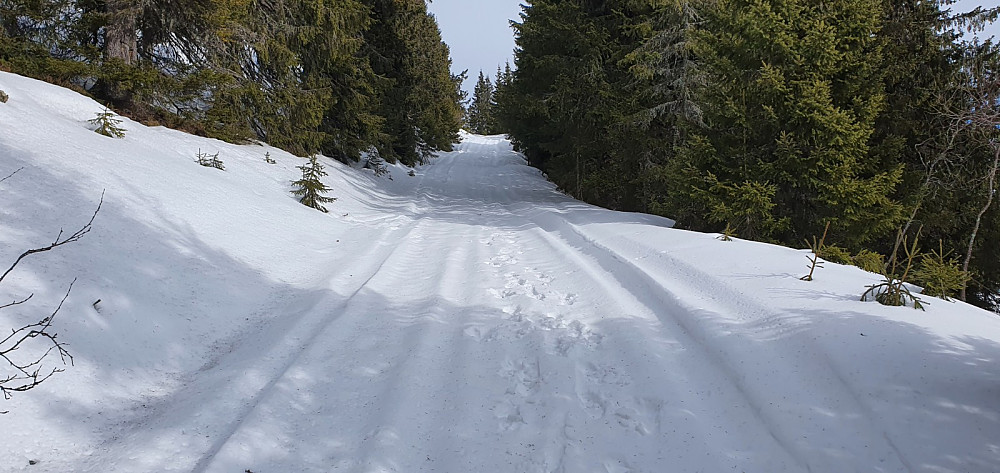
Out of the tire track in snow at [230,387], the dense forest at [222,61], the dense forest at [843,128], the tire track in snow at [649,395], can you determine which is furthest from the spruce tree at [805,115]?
the dense forest at [222,61]

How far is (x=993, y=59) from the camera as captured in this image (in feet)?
28.0

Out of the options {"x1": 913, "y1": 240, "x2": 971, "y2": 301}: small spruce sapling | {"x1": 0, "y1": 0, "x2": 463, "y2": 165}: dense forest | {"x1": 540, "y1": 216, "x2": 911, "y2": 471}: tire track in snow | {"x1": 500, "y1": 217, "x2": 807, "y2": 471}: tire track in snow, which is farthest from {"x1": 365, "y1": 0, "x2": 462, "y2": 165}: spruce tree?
{"x1": 913, "y1": 240, "x2": 971, "y2": 301}: small spruce sapling

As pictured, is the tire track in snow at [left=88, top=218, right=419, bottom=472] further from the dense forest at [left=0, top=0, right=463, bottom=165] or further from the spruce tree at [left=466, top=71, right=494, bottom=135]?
the spruce tree at [left=466, top=71, right=494, bottom=135]

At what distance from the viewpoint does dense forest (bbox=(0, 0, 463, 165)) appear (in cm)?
933

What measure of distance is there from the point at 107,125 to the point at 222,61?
506 cm

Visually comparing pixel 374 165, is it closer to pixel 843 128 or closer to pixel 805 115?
pixel 805 115

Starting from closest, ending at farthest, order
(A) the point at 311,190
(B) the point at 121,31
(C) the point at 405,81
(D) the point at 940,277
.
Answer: (D) the point at 940,277 → (B) the point at 121,31 → (A) the point at 311,190 → (C) the point at 405,81

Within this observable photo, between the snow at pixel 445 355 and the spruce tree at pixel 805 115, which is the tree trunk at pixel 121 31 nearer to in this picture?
the snow at pixel 445 355

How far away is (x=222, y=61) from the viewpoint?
39.9 ft

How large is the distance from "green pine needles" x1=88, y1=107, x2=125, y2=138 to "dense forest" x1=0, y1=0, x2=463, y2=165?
1.44 meters

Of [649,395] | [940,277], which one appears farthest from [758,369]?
[940,277]

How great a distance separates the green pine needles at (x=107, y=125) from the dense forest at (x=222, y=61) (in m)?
1.44

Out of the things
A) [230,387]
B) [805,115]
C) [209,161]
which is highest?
[805,115]

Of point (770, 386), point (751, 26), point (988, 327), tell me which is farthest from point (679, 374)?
point (751, 26)
